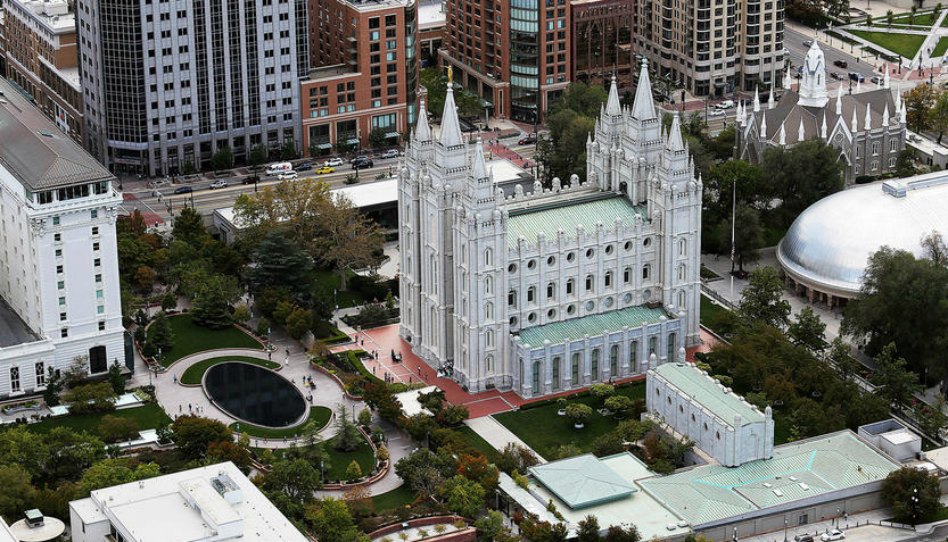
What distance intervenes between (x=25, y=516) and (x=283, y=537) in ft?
85.1

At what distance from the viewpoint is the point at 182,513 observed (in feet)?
612

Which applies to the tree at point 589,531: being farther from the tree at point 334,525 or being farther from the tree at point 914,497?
the tree at point 914,497

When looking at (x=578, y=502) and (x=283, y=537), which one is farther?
(x=578, y=502)

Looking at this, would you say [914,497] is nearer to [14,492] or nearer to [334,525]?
[334,525]

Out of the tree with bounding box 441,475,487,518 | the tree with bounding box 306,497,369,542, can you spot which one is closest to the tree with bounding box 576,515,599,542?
the tree with bounding box 441,475,487,518

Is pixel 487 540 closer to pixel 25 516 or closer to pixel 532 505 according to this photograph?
pixel 532 505

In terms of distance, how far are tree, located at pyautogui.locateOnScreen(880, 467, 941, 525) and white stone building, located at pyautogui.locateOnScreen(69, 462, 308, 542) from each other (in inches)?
2143

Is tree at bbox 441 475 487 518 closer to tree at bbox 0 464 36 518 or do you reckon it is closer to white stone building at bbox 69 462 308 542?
white stone building at bbox 69 462 308 542

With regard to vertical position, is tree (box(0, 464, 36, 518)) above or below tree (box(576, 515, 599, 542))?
above

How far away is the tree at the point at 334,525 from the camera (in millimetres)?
191625

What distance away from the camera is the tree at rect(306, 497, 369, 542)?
191625 millimetres

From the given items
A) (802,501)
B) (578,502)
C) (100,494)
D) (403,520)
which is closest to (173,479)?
(100,494)

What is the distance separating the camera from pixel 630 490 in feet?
651

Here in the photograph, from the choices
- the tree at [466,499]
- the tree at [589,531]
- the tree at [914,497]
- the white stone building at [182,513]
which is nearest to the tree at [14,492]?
the white stone building at [182,513]
